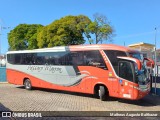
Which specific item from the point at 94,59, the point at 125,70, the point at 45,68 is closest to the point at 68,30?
the point at 45,68

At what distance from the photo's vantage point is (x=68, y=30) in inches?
1801

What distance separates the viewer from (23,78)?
67.1ft

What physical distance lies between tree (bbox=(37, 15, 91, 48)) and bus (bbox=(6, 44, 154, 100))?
2407 centimetres

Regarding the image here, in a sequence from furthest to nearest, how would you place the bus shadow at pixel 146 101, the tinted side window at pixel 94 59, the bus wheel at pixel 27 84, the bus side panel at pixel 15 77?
the bus side panel at pixel 15 77 → the bus wheel at pixel 27 84 → the tinted side window at pixel 94 59 → the bus shadow at pixel 146 101

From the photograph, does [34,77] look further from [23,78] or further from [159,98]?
[159,98]

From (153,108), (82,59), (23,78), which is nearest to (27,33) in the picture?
(23,78)

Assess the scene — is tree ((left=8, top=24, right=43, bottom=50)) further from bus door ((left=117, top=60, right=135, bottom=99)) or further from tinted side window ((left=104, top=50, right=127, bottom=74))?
bus door ((left=117, top=60, right=135, bottom=99))

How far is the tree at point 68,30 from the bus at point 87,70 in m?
24.1

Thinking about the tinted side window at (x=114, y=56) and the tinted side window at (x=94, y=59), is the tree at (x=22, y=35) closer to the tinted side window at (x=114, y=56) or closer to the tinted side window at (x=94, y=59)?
the tinted side window at (x=94, y=59)

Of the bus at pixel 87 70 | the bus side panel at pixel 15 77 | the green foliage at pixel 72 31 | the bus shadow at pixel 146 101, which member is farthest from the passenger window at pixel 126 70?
the green foliage at pixel 72 31

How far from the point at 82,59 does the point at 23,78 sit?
21.1ft

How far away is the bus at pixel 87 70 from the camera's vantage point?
13812mm

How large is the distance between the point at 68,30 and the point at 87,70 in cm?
3054

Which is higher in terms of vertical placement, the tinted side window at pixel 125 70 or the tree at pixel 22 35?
the tree at pixel 22 35
